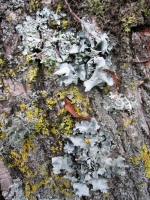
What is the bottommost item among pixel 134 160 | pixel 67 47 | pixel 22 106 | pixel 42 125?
pixel 134 160

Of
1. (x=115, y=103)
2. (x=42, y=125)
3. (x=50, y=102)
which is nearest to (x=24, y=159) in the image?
(x=42, y=125)

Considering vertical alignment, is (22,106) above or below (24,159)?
above

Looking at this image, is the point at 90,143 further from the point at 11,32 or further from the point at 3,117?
the point at 11,32

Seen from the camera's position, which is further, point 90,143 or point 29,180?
point 29,180

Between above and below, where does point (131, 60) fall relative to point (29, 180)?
above

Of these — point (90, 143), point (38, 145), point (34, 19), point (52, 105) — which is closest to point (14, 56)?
point (34, 19)

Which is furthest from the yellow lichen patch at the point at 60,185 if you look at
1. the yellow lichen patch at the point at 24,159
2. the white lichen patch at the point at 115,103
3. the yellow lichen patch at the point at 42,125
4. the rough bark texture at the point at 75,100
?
the white lichen patch at the point at 115,103

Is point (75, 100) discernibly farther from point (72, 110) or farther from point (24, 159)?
point (24, 159)

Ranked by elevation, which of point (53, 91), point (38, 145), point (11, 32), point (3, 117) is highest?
point (11, 32)
